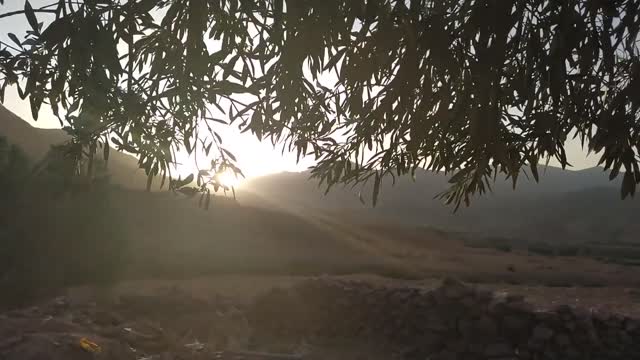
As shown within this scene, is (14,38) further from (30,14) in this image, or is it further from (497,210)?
(497,210)

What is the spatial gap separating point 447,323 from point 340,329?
243cm

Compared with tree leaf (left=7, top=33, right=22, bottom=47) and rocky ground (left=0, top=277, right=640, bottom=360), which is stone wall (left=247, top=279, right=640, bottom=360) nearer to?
rocky ground (left=0, top=277, right=640, bottom=360)

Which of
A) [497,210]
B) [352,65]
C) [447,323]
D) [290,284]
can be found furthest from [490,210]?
[352,65]

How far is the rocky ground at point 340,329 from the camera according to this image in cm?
911

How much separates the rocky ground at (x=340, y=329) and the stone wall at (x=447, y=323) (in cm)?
2

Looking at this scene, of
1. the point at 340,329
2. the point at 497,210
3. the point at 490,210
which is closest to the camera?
the point at 340,329

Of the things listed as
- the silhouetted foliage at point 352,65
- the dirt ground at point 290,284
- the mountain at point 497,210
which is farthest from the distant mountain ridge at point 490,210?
the silhouetted foliage at point 352,65

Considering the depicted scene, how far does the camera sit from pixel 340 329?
1252 cm

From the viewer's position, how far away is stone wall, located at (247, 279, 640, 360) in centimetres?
986

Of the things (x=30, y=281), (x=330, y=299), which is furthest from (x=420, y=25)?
(x=30, y=281)

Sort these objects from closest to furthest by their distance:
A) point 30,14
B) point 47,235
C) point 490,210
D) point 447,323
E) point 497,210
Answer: point 30,14 → point 447,323 → point 47,235 → point 497,210 → point 490,210

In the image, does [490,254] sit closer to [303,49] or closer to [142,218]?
[142,218]

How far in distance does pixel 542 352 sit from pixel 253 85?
779cm

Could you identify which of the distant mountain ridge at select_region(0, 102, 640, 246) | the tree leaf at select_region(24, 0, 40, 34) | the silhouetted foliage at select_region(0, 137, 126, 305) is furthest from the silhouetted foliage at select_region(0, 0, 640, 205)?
the distant mountain ridge at select_region(0, 102, 640, 246)
